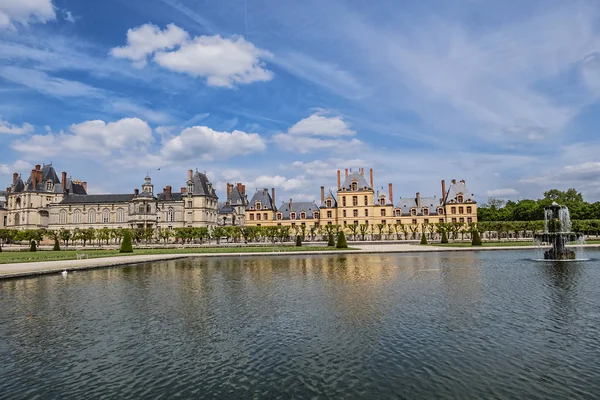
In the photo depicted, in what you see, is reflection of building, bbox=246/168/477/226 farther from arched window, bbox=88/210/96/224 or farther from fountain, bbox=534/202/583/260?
fountain, bbox=534/202/583/260

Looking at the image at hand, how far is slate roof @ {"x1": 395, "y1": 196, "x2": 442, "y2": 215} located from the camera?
75.8 metres

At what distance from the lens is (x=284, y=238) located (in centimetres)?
6969

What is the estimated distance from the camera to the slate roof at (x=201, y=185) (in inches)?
3159

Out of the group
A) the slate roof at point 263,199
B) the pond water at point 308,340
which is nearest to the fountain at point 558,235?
the pond water at point 308,340

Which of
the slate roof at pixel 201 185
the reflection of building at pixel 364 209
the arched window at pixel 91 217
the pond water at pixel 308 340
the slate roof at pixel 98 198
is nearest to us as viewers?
the pond water at pixel 308 340

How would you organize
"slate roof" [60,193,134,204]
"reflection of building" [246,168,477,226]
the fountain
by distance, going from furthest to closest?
"slate roof" [60,193,134,204]
"reflection of building" [246,168,477,226]
the fountain

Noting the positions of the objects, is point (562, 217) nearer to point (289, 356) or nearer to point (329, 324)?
point (329, 324)

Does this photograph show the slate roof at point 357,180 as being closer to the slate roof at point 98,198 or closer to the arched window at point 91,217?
the slate roof at point 98,198

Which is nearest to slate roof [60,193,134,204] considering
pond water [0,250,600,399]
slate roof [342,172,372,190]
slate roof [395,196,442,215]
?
slate roof [342,172,372,190]

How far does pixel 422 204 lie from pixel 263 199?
2874cm

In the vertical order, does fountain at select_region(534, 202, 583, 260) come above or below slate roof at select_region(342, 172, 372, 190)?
below

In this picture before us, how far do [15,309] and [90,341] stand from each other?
21.2 ft

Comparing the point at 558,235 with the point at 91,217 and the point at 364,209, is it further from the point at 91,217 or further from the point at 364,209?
the point at 91,217

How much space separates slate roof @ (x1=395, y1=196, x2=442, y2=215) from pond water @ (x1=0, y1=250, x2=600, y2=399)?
55.9 meters
